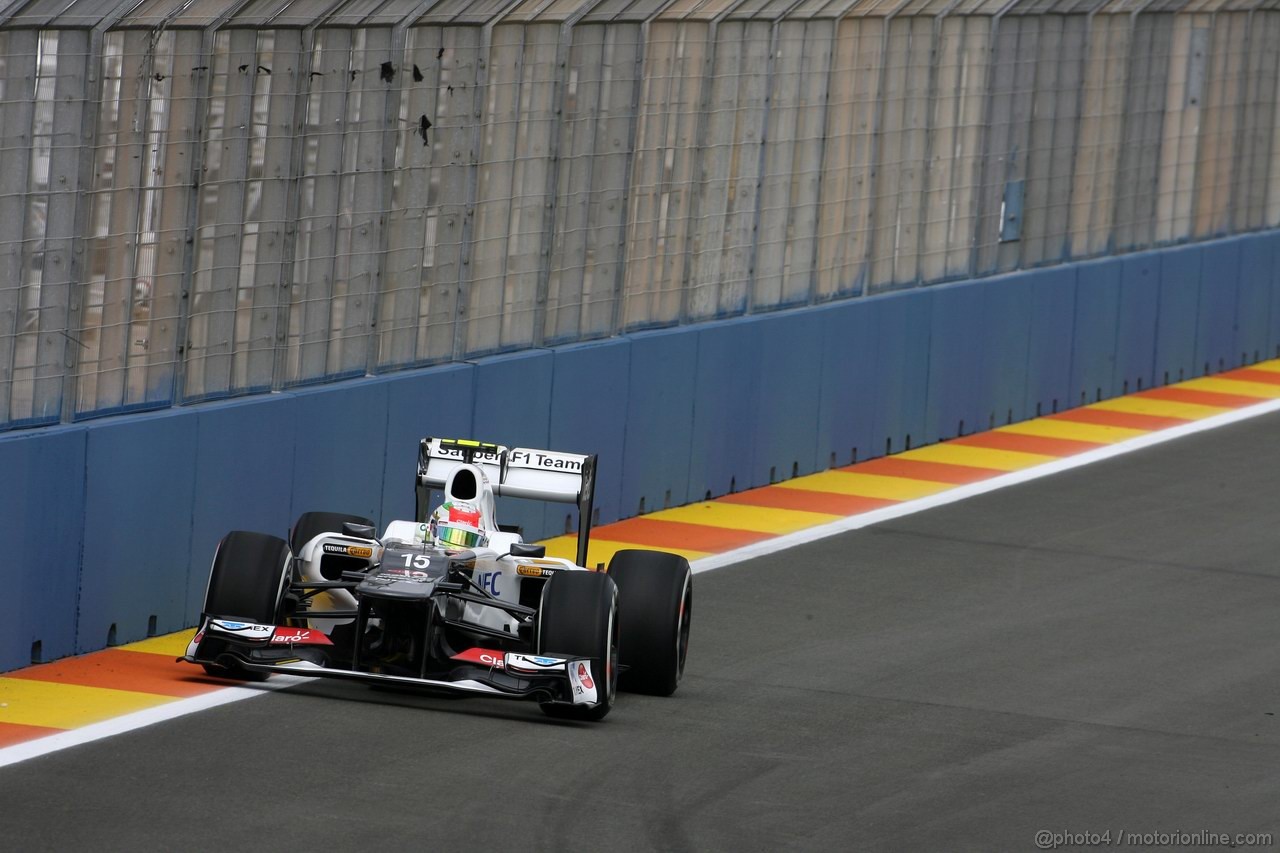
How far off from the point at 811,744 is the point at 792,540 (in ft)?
15.9

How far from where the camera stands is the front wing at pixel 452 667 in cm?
965

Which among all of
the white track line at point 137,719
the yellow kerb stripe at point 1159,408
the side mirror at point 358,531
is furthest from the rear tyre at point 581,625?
the yellow kerb stripe at point 1159,408

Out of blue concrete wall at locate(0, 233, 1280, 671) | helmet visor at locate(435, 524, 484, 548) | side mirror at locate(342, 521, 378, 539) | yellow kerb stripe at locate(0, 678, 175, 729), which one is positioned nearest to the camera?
yellow kerb stripe at locate(0, 678, 175, 729)

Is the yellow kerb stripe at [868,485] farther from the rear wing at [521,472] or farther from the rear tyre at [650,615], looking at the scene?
the rear tyre at [650,615]

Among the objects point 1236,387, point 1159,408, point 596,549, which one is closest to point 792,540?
point 596,549

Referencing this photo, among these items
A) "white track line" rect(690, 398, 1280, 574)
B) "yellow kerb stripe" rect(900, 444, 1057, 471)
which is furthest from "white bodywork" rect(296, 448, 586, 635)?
"yellow kerb stripe" rect(900, 444, 1057, 471)

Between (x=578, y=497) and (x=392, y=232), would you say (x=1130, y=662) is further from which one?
(x=392, y=232)

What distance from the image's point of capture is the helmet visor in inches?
400

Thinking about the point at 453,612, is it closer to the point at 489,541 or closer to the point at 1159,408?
the point at 489,541

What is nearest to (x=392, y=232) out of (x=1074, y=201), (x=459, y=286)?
(x=459, y=286)

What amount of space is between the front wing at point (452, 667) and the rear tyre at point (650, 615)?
1.96ft

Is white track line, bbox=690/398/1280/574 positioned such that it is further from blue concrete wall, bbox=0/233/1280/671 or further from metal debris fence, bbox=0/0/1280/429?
metal debris fence, bbox=0/0/1280/429

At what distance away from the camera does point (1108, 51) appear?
20.7 metres

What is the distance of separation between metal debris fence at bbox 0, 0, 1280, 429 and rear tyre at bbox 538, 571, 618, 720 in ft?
8.41
